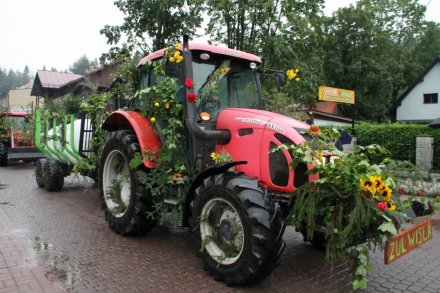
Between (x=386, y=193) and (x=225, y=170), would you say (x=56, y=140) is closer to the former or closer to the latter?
(x=225, y=170)

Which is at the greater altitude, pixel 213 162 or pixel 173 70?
pixel 173 70

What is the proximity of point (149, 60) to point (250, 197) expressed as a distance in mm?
2886

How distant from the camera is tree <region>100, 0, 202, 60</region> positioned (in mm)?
23969

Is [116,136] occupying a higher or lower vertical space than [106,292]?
higher

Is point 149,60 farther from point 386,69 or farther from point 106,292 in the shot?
point 386,69

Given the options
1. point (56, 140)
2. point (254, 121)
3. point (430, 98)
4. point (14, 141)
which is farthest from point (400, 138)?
point (430, 98)

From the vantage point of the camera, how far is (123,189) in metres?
5.93

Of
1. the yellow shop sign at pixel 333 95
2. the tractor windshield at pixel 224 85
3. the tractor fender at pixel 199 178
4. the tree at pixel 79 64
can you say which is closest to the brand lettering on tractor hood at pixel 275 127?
the tractor fender at pixel 199 178

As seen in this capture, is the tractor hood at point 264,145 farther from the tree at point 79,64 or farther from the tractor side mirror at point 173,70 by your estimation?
the tree at point 79,64

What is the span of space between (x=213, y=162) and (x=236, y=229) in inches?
37.8

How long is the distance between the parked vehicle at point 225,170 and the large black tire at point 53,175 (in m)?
3.45

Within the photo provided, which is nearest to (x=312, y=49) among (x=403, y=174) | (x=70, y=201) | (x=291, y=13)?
(x=291, y=13)

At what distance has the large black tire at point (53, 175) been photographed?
29.2 ft

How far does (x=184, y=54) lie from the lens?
4578 millimetres
